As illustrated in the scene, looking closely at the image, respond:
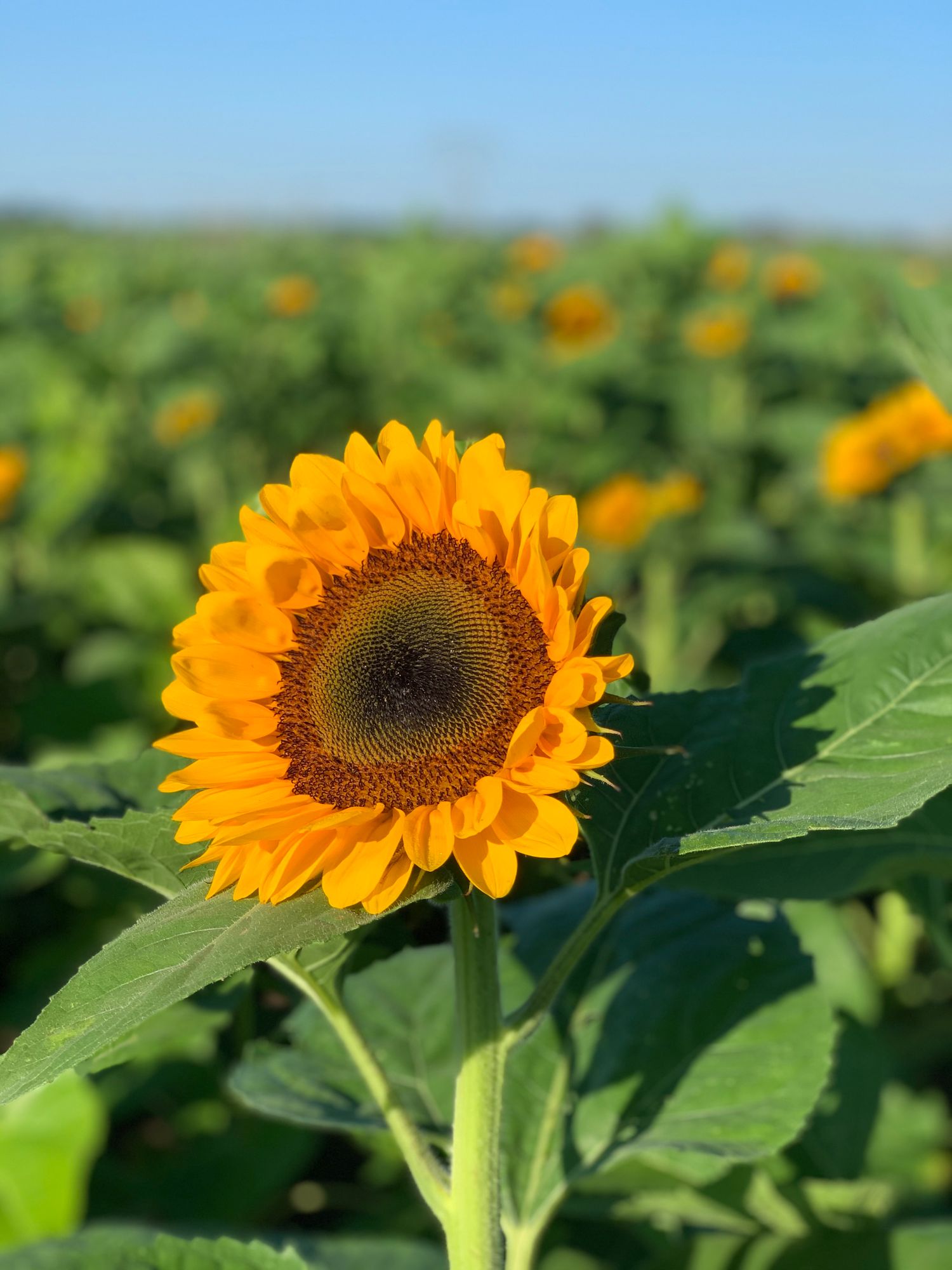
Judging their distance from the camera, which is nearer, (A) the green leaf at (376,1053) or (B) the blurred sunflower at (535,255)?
(A) the green leaf at (376,1053)

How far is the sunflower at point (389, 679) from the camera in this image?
831 millimetres

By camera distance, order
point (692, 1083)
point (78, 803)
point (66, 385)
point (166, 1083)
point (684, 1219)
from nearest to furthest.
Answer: point (78, 803)
point (692, 1083)
point (684, 1219)
point (166, 1083)
point (66, 385)

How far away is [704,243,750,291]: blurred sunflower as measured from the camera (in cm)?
911

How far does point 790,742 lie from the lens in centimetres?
100

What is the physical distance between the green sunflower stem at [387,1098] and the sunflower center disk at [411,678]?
162 millimetres

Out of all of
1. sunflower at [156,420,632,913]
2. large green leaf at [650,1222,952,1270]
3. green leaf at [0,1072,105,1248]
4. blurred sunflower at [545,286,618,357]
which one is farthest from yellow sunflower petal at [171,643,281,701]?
blurred sunflower at [545,286,618,357]

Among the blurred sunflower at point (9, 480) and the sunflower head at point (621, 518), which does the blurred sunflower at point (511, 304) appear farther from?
the blurred sunflower at point (9, 480)

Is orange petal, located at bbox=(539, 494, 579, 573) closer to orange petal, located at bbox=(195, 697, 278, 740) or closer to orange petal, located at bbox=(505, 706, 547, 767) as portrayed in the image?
orange petal, located at bbox=(505, 706, 547, 767)

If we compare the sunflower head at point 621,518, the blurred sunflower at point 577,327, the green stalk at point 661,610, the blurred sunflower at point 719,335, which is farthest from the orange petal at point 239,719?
the blurred sunflower at point 577,327

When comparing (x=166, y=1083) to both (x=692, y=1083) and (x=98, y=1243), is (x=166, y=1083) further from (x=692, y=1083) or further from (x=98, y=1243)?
(x=692, y=1083)

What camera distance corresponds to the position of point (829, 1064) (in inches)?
45.4

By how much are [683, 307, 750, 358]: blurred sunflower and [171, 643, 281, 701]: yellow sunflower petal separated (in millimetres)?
5989

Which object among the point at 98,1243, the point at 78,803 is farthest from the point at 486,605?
the point at 98,1243

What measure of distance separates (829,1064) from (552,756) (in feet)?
1.71
